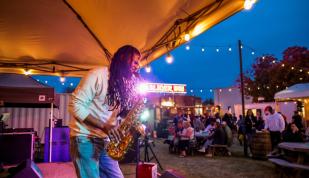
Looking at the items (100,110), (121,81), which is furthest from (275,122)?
(100,110)

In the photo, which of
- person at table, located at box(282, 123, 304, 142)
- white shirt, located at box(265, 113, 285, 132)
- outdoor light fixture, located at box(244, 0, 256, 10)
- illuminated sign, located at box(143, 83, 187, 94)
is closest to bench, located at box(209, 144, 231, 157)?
white shirt, located at box(265, 113, 285, 132)

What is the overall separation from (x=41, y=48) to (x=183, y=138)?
255 inches

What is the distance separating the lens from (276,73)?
2553 centimetres

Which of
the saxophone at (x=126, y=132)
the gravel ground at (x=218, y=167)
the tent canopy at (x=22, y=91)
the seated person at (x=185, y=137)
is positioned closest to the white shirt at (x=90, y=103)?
the saxophone at (x=126, y=132)

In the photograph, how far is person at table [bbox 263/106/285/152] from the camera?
9.30 metres

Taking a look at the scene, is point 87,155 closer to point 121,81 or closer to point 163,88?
point 121,81

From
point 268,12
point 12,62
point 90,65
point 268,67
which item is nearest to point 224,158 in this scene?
point 90,65

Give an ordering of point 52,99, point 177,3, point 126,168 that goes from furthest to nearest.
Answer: point 126,168
point 52,99
point 177,3

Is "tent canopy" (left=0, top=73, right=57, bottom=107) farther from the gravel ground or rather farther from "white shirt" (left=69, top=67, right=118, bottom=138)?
"white shirt" (left=69, top=67, right=118, bottom=138)

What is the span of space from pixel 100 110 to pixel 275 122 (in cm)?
888

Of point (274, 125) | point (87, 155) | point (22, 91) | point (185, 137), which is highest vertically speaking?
point (22, 91)

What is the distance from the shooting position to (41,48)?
24.1 feet

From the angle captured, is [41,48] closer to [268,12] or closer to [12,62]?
[12,62]

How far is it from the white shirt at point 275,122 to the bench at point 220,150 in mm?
1945
